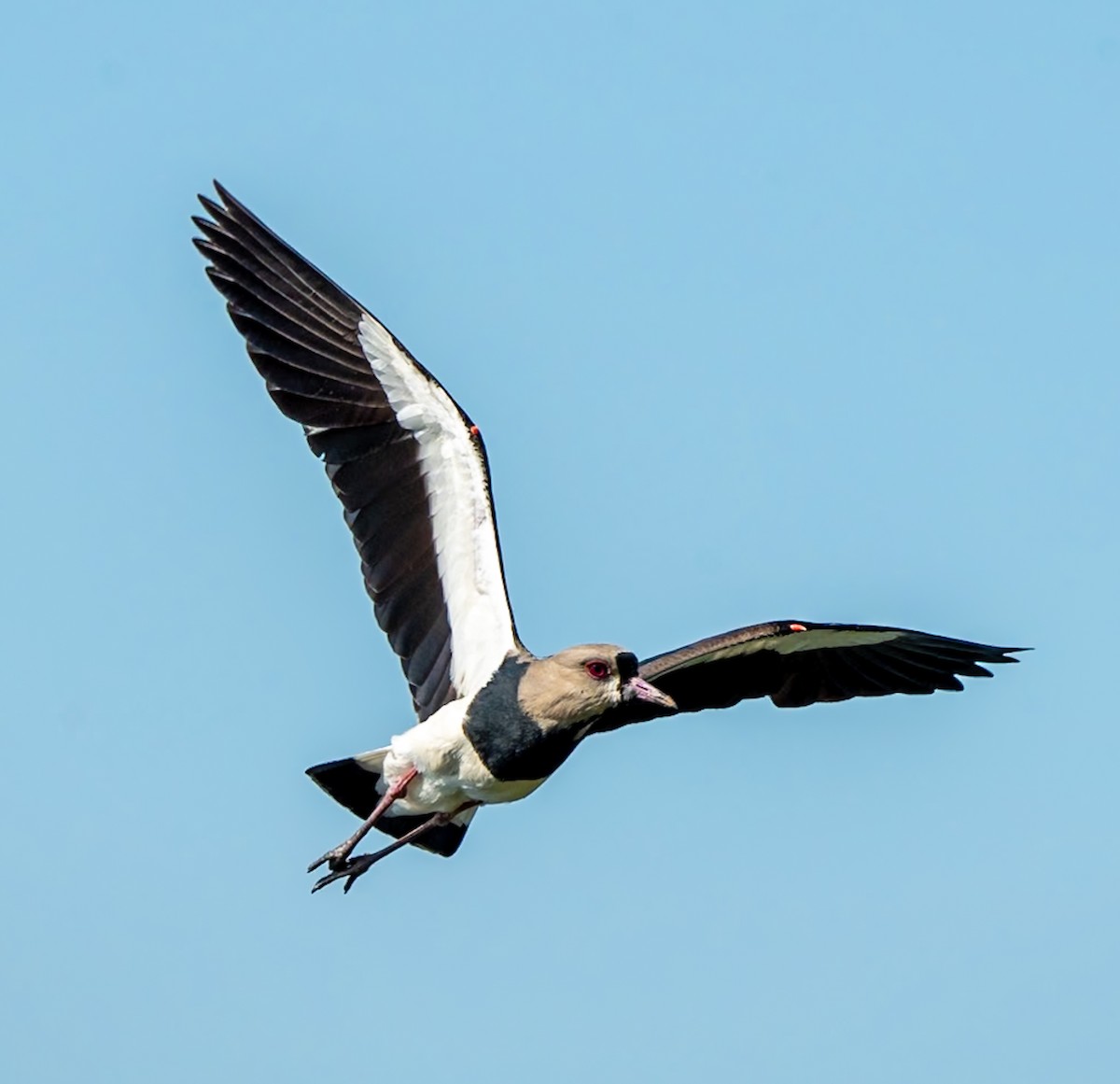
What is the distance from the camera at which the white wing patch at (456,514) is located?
15523 millimetres

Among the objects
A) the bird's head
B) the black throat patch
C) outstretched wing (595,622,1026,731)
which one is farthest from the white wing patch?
outstretched wing (595,622,1026,731)

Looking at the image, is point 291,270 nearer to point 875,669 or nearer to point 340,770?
point 340,770

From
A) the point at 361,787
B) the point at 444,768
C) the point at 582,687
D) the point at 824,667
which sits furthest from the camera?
the point at 824,667

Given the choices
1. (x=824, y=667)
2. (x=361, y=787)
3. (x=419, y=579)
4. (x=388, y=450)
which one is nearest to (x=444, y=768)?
(x=361, y=787)

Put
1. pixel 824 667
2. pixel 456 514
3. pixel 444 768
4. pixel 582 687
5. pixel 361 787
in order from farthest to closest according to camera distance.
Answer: pixel 824 667
pixel 361 787
pixel 456 514
pixel 444 768
pixel 582 687

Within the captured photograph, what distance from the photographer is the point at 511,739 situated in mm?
15055

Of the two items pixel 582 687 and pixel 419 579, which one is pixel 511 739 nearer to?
pixel 582 687

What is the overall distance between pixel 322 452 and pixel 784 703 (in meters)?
4.45

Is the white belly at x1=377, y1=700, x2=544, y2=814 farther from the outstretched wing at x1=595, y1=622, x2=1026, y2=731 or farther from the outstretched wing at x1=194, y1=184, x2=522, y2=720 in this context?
the outstretched wing at x1=595, y1=622, x2=1026, y2=731

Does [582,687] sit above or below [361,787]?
above

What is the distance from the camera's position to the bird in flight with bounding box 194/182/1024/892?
15180mm

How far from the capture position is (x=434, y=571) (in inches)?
625

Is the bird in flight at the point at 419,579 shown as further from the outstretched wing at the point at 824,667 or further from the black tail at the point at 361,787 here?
the outstretched wing at the point at 824,667

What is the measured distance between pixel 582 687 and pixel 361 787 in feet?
6.53
